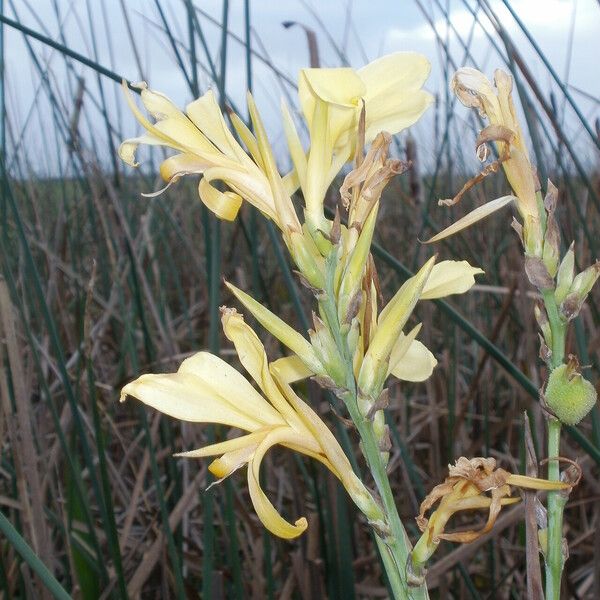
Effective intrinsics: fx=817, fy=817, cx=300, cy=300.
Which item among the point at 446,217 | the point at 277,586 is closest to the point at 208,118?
the point at 277,586

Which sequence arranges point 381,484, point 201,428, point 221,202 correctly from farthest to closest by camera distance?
point 201,428 < point 221,202 < point 381,484

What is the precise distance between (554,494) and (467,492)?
0.14ft

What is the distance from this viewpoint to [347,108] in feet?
1.36

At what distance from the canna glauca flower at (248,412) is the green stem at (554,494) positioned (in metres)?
0.10

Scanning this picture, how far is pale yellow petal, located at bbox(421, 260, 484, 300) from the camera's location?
451 millimetres

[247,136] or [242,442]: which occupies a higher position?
[247,136]

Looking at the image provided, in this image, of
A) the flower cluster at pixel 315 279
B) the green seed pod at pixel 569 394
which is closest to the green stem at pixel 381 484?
the flower cluster at pixel 315 279

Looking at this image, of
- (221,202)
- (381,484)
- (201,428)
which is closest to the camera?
(381,484)

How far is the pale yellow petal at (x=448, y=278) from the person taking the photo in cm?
45

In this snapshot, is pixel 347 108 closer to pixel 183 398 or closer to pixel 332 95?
pixel 332 95

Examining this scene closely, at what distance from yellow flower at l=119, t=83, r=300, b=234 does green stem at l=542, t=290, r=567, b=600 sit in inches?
5.5

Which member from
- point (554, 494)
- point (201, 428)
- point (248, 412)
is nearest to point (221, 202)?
point (248, 412)

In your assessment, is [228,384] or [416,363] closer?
[228,384]

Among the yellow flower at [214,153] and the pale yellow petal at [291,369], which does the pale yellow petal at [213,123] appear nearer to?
the yellow flower at [214,153]
